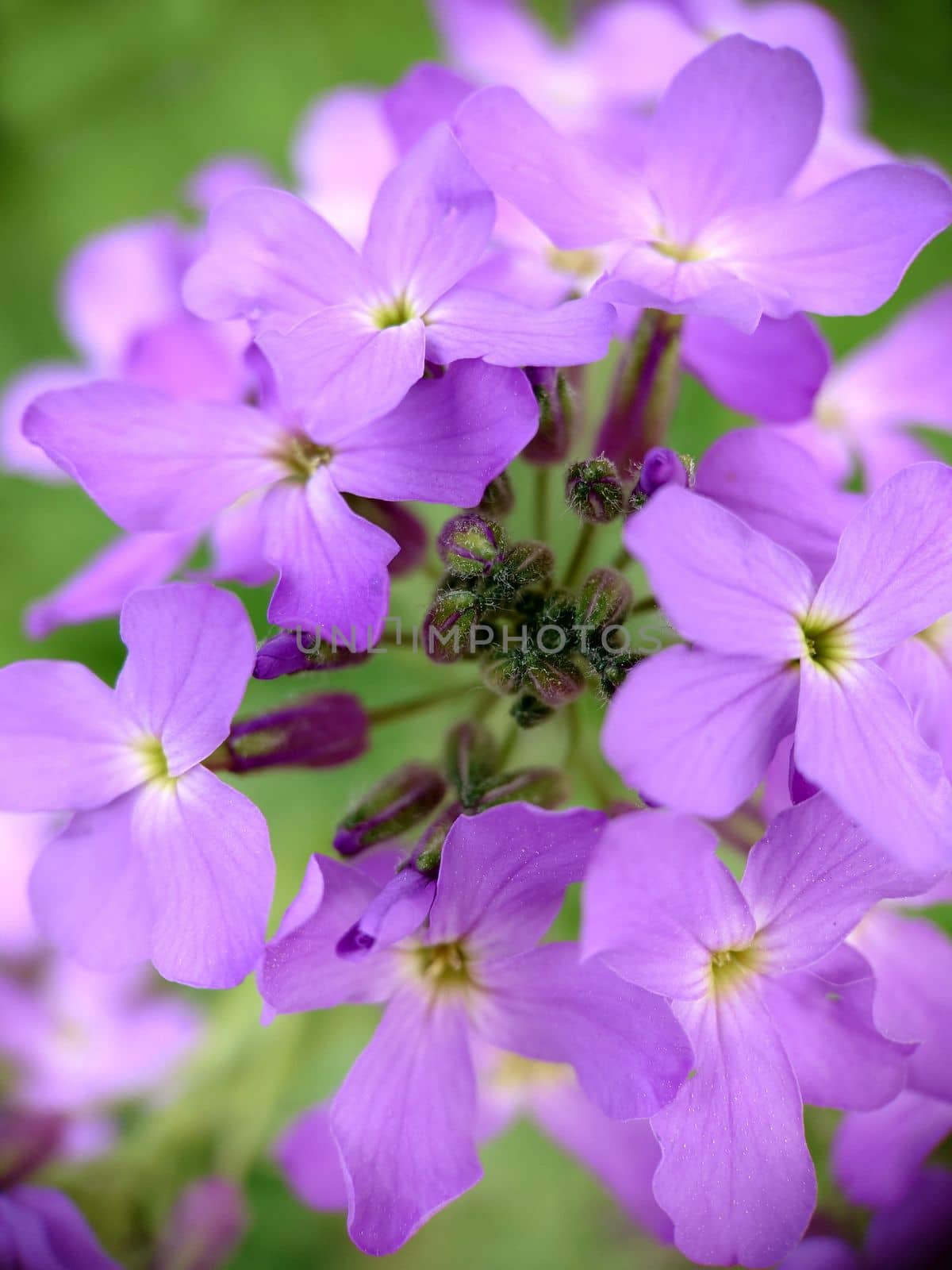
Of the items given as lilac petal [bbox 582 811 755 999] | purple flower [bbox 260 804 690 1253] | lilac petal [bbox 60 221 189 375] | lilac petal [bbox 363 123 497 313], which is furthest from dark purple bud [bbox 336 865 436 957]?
lilac petal [bbox 60 221 189 375]

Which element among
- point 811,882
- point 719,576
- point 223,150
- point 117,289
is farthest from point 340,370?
point 223,150

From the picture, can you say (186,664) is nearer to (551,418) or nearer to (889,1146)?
(551,418)

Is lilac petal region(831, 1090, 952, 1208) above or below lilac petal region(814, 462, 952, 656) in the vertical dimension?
below

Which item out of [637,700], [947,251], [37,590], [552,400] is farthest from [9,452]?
[947,251]

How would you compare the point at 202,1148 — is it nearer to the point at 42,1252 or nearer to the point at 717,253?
the point at 42,1252

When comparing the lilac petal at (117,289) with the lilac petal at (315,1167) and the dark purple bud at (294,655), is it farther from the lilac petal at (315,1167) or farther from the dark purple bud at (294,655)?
the lilac petal at (315,1167)

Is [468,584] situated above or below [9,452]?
above

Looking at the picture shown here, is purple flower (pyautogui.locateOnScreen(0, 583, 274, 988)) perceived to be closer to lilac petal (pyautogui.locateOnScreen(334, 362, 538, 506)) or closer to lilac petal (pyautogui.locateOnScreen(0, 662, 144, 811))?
lilac petal (pyautogui.locateOnScreen(0, 662, 144, 811))
